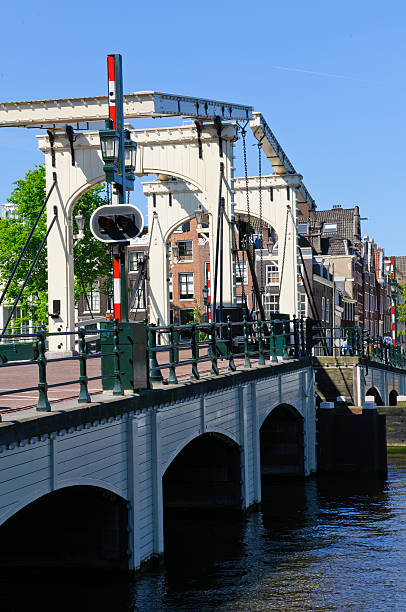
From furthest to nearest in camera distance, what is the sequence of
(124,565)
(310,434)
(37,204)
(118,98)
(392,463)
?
(37,204) → (392,463) → (310,434) → (118,98) → (124,565)

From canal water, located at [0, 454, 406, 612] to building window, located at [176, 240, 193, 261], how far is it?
3675 centimetres

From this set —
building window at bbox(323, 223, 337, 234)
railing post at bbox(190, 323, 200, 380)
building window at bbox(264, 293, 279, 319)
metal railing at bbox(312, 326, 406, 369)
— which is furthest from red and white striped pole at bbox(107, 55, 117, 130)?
building window at bbox(323, 223, 337, 234)

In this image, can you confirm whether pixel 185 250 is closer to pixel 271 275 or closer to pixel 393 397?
pixel 271 275

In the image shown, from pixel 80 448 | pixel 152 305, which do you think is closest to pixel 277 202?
pixel 152 305

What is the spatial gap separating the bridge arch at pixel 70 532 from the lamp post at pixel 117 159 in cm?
224

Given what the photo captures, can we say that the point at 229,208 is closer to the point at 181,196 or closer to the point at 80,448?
the point at 181,196

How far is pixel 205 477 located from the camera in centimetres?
1672

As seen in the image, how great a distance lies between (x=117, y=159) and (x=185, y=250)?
4311 centimetres

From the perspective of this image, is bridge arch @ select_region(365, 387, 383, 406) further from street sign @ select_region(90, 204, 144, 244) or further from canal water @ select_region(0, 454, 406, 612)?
street sign @ select_region(90, 204, 144, 244)

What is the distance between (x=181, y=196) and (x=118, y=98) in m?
13.4

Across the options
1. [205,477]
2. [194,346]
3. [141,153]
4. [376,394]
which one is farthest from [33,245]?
[194,346]

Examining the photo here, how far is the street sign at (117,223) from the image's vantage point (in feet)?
35.3

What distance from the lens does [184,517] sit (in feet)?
54.4

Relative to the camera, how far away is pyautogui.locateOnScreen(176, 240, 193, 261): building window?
2136 inches
